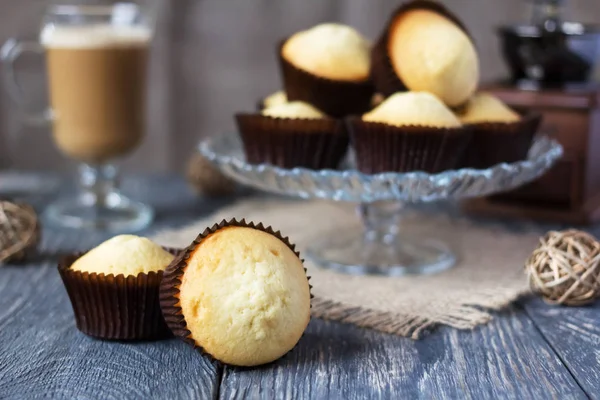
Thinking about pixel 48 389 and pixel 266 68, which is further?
pixel 266 68

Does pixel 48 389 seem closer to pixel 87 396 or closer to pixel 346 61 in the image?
pixel 87 396

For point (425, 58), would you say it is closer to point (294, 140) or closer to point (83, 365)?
point (294, 140)

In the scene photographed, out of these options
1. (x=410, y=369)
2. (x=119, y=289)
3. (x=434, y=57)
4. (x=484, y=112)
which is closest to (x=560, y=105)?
(x=484, y=112)

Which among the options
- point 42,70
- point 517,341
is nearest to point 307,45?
point 517,341

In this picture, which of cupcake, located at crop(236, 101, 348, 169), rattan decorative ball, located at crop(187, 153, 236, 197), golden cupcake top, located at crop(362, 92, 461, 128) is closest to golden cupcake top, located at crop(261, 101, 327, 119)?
cupcake, located at crop(236, 101, 348, 169)

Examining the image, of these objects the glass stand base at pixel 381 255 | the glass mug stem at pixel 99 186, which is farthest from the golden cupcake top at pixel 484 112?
the glass mug stem at pixel 99 186

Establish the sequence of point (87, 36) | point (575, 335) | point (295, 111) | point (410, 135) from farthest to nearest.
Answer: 1. point (87, 36)
2. point (295, 111)
3. point (410, 135)
4. point (575, 335)

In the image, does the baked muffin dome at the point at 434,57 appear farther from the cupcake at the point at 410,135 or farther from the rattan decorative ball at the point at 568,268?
the rattan decorative ball at the point at 568,268
